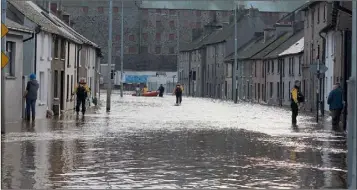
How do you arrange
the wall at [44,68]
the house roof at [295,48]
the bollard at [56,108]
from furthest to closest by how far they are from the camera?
the house roof at [295,48] → the bollard at [56,108] → the wall at [44,68]

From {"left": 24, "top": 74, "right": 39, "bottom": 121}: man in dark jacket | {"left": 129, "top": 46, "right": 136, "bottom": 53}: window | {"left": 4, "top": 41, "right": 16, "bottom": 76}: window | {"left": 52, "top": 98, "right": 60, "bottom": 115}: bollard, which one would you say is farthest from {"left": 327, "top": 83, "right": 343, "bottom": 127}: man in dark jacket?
{"left": 129, "top": 46, "right": 136, "bottom": 53}: window

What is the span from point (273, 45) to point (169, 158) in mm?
62766

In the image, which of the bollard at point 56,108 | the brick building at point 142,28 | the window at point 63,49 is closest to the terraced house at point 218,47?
the brick building at point 142,28

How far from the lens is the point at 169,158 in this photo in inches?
643

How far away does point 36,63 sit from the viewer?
36750mm

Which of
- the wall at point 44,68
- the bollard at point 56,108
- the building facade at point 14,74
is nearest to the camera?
the building facade at point 14,74

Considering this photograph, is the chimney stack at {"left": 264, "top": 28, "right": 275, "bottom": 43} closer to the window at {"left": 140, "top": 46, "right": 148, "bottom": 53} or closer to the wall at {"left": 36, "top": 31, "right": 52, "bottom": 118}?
the wall at {"left": 36, "top": 31, "right": 52, "bottom": 118}

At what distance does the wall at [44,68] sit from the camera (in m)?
37.2

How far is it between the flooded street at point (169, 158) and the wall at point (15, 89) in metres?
4.18

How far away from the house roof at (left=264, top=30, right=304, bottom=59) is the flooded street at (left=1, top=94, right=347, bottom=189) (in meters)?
46.2

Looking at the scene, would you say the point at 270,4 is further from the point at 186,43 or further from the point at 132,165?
the point at 132,165

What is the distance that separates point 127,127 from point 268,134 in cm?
520

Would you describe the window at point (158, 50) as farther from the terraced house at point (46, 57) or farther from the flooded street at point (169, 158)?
the flooded street at point (169, 158)

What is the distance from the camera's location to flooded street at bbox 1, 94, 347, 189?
12492mm
